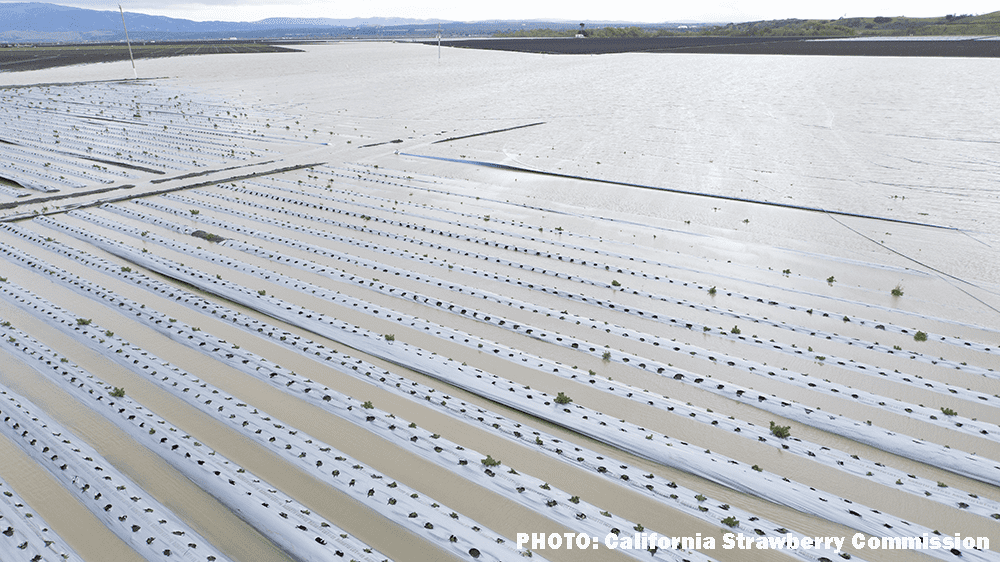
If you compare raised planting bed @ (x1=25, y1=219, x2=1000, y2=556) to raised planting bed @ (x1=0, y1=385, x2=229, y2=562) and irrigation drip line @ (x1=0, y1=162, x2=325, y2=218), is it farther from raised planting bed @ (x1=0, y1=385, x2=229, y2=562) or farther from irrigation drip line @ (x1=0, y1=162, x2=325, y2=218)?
irrigation drip line @ (x1=0, y1=162, x2=325, y2=218)

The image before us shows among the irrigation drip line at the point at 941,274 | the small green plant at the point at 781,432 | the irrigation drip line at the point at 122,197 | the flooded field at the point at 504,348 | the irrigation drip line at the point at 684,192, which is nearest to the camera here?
the flooded field at the point at 504,348

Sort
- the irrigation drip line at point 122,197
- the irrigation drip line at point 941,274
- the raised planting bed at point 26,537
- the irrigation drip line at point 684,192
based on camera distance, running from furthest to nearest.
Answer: the irrigation drip line at point 122,197
the irrigation drip line at point 684,192
the irrigation drip line at point 941,274
the raised planting bed at point 26,537

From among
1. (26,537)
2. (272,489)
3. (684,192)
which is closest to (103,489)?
(26,537)

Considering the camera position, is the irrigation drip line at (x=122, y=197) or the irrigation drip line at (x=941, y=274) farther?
the irrigation drip line at (x=122, y=197)

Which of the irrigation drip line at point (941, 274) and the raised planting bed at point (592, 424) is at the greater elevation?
the irrigation drip line at point (941, 274)

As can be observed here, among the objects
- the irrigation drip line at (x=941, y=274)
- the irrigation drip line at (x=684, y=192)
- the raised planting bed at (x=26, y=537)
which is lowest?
the raised planting bed at (x=26, y=537)

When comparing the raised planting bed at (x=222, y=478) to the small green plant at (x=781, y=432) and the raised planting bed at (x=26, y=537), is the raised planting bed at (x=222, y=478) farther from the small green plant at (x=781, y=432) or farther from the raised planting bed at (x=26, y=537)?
the small green plant at (x=781, y=432)

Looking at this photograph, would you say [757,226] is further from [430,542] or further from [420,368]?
[430,542]

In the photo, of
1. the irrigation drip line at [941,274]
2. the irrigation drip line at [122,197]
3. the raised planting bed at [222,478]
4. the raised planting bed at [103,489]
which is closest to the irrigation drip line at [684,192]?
the irrigation drip line at [941,274]

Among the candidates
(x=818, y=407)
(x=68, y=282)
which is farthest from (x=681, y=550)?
(x=68, y=282)
